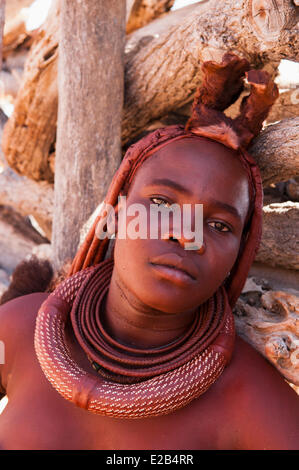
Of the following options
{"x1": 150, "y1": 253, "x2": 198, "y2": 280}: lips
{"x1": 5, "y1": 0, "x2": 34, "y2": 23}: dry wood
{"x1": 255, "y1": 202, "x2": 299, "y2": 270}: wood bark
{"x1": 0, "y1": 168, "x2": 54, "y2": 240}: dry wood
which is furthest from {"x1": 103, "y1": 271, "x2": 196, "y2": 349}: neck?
{"x1": 5, "y1": 0, "x2": 34, "y2": 23}: dry wood

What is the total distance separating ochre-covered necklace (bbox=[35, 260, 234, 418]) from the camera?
1.28 m

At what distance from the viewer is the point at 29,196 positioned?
3184mm

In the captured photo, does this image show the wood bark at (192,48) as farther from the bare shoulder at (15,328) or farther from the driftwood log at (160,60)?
the bare shoulder at (15,328)

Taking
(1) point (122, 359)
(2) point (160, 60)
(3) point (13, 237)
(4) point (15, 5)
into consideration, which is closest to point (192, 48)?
(2) point (160, 60)

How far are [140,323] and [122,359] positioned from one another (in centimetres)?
13

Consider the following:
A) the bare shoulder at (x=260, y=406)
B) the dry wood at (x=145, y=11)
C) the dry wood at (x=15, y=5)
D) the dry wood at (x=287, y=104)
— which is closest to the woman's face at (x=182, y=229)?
the bare shoulder at (x=260, y=406)

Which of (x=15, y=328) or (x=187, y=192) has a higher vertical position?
(x=187, y=192)

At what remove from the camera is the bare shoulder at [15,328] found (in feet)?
5.15

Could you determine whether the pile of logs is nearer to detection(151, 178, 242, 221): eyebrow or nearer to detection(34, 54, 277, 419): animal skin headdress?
detection(34, 54, 277, 419): animal skin headdress

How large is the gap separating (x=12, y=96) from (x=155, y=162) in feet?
13.0

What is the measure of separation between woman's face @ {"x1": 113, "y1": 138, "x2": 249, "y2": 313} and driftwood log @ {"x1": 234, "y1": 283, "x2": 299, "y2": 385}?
310mm

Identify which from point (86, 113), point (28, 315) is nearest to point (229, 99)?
point (86, 113)

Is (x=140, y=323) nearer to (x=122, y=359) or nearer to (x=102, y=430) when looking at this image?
(x=122, y=359)

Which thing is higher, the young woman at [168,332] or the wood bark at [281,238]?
the young woman at [168,332]
